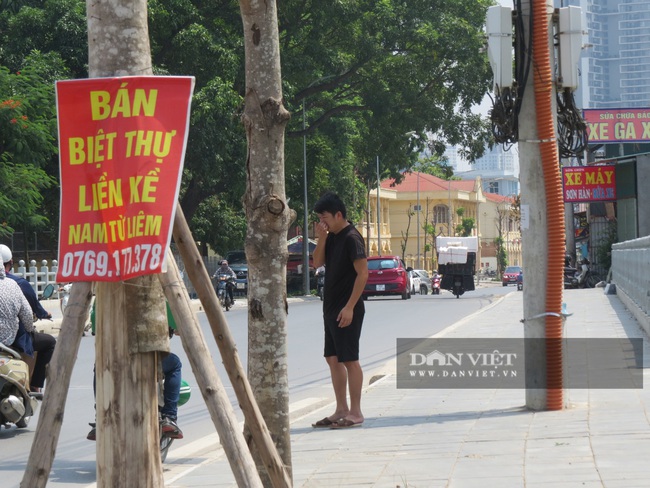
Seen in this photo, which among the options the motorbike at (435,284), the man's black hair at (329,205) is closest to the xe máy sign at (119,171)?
the man's black hair at (329,205)

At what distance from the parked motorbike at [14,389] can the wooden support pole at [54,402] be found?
566 cm

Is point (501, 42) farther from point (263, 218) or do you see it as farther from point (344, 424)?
point (263, 218)

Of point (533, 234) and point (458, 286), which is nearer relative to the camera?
point (533, 234)

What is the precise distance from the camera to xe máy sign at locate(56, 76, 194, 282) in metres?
4.30

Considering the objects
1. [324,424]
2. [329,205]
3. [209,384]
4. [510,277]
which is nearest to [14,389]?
[324,424]

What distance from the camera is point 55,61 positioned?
33.3 m

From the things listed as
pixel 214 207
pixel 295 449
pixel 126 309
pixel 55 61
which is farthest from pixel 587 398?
pixel 214 207

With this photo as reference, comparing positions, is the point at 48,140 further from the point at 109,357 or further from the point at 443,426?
the point at 109,357

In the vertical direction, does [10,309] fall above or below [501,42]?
below

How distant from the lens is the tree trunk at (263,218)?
5.57 meters

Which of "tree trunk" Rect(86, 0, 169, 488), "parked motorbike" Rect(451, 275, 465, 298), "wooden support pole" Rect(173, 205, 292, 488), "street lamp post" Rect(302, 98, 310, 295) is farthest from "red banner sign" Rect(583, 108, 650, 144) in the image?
"tree trunk" Rect(86, 0, 169, 488)

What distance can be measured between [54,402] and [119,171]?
89cm

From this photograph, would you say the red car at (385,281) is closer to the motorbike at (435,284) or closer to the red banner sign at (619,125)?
the red banner sign at (619,125)

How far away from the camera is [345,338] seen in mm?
9109
